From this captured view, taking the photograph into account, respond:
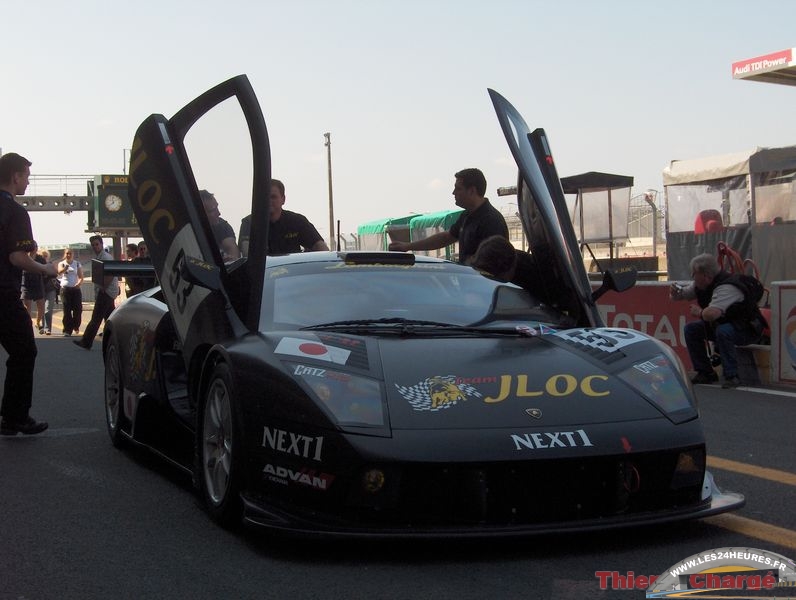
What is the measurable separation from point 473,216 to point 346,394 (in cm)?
398

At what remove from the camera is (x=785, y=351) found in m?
9.62

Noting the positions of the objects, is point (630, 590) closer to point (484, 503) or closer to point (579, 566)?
point (579, 566)

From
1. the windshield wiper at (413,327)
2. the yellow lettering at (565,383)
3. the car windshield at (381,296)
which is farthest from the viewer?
the car windshield at (381,296)

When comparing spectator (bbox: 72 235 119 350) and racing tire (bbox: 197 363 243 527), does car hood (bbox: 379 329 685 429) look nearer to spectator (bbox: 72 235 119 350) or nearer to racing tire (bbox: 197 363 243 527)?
racing tire (bbox: 197 363 243 527)

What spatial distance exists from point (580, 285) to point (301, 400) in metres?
1.81

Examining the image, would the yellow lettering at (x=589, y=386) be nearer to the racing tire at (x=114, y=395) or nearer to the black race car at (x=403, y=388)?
the black race car at (x=403, y=388)

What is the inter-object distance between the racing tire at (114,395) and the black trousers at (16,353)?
496 millimetres

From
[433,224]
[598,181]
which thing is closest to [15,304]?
[598,181]

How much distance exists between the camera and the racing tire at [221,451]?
417 centimetres

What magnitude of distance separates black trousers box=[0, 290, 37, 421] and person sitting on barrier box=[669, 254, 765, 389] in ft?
17.7

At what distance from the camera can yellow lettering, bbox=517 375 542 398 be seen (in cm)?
A: 407

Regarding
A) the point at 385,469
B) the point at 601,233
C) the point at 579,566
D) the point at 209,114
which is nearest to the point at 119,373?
the point at 209,114

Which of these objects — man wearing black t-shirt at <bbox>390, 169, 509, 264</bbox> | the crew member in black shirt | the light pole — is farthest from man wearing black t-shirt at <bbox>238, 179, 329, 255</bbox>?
A: the light pole

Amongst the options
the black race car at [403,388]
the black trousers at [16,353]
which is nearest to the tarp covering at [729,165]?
the black race car at [403,388]
